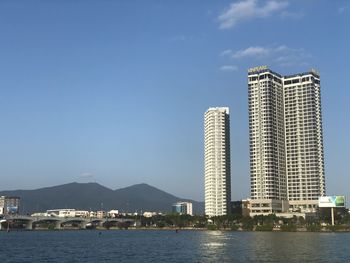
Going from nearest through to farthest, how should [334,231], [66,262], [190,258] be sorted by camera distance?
[66,262]
[190,258]
[334,231]

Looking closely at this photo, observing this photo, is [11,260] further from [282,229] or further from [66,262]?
[282,229]

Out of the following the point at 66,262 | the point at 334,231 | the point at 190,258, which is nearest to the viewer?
the point at 66,262

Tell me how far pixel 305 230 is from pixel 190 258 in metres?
127

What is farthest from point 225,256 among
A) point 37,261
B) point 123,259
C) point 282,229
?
point 282,229

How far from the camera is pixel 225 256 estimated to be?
274 feet

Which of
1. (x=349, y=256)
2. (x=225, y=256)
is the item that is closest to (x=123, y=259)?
(x=225, y=256)

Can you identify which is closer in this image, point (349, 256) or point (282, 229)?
point (349, 256)

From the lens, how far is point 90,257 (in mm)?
84562

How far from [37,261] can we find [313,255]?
44381mm

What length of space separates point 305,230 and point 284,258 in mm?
126765

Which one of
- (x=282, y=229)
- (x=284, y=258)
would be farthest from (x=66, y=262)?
(x=282, y=229)

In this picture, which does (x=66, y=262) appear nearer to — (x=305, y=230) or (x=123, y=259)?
(x=123, y=259)

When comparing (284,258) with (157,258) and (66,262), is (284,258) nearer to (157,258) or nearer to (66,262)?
(157,258)

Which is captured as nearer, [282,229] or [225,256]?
[225,256]
